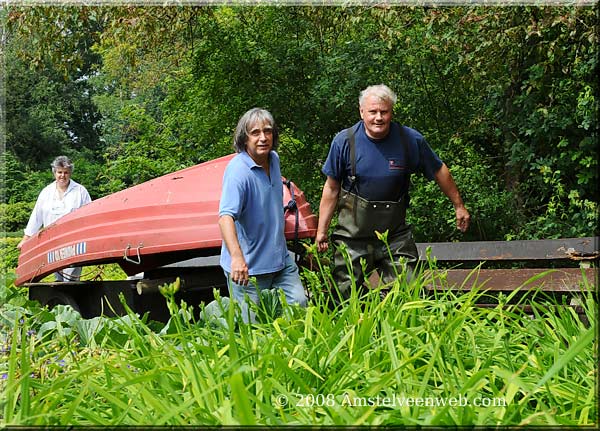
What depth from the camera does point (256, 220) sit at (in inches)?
177

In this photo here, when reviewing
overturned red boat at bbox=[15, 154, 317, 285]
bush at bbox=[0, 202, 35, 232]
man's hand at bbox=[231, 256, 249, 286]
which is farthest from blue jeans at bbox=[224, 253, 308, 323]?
bush at bbox=[0, 202, 35, 232]

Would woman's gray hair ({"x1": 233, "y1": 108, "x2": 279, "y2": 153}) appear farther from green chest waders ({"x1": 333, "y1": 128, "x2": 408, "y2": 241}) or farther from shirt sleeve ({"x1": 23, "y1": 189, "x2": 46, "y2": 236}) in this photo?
shirt sleeve ({"x1": 23, "y1": 189, "x2": 46, "y2": 236})

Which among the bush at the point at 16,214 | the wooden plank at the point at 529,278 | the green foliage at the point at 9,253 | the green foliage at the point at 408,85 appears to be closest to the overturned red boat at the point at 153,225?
the wooden plank at the point at 529,278

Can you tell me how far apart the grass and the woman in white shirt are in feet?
18.2

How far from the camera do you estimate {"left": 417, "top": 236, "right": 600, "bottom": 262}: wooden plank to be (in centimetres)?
549

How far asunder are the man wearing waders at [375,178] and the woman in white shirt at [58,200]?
407 cm

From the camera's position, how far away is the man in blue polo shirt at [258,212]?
4.43 meters

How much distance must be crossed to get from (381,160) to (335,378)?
9.46ft

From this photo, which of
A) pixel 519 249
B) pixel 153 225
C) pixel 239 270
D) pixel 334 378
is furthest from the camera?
pixel 153 225

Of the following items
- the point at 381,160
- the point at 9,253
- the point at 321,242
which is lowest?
the point at 321,242

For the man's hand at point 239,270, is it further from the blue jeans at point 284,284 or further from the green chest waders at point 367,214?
the green chest waders at point 367,214

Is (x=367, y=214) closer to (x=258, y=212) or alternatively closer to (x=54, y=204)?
(x=258, y=212)

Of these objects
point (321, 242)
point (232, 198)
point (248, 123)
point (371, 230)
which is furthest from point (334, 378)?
point (321, 242)

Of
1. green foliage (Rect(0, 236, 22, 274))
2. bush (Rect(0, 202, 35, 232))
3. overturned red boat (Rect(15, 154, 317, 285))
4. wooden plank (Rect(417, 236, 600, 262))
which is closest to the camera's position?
wooden plank (Rect(417, 236, 600, 262))
